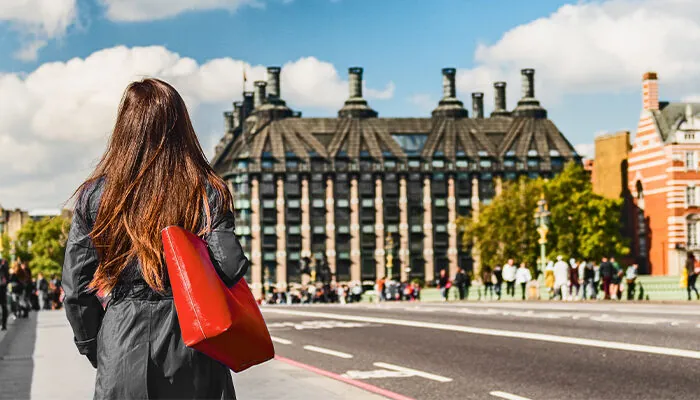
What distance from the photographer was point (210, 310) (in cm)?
333

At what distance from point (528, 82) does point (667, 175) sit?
2521 inches

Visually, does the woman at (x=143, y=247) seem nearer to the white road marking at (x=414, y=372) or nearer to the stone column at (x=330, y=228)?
the white road marking at (x=414, y=372)

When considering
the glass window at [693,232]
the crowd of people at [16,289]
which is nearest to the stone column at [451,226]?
the glass window at [693,232]

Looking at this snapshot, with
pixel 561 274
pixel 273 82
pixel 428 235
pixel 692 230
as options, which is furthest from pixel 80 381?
pixel 273 82

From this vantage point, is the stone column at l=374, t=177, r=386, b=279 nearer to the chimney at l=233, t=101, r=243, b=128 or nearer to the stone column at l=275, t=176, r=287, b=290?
the stone column at l=275, t=176, r=287, b=290

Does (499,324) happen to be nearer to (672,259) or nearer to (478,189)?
(672,259)

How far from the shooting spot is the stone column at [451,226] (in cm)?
14750

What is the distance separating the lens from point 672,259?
94188 millimetres

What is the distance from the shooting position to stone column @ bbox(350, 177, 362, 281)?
144125 mm

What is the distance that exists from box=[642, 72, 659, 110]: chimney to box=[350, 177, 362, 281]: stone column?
180 feet

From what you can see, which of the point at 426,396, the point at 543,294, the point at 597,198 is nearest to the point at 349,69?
the point at 597,198

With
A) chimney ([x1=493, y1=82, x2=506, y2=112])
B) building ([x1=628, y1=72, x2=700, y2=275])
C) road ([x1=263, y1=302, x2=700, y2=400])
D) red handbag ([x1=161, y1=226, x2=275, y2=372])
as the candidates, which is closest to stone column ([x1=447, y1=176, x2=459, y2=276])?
chimney ([x1=493, y1=82, x2=506, y2=112])

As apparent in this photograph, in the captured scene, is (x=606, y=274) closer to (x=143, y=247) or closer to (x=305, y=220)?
(x=143, y=247)

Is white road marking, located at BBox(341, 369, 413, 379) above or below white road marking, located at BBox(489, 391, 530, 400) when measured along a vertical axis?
above
